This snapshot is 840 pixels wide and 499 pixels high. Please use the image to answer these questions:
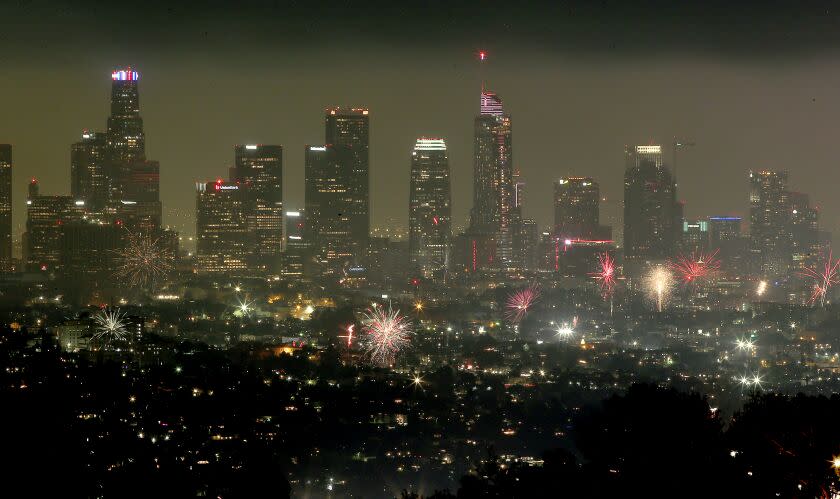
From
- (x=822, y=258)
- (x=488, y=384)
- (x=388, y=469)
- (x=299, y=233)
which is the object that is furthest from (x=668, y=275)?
(x=388, y=469)

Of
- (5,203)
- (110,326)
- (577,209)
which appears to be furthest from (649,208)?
(110,326)

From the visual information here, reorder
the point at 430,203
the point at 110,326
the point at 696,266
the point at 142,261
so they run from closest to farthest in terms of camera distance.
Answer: the point at 110,326, the point at 142,261, the point at 696,266, the point at 430,203

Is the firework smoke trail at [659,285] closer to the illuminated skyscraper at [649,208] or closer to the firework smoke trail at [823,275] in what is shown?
the illuminated skyscraper at [649,208]

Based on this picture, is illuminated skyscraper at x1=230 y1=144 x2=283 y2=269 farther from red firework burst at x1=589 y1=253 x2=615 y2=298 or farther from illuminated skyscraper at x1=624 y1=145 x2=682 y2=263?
illuminated skyscraper at x1=624 y1=145 x2=682 y2=263

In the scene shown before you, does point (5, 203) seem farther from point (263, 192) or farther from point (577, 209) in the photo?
point (577, 209)

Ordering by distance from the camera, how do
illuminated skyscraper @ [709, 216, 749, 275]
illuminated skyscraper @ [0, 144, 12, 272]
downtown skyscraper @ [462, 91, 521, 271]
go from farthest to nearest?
1. downtown skyscraper @ [462, 91, 521, 271]
2. illuminated skyscraper @ [709, 216, 749, 275]
3. illuminated skyscraper @ [0, 144, 12, 272]

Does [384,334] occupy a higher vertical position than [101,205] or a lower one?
lower

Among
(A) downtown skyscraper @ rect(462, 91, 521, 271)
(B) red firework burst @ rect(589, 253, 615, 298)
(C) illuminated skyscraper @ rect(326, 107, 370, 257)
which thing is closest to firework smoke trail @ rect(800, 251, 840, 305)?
(B) red firework burst @ rect(589, 253, 615, 298)
